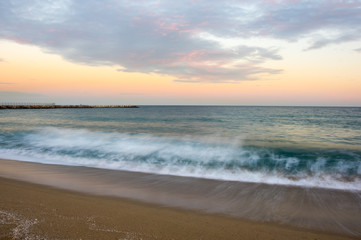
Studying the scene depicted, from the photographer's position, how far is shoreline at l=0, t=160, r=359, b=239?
10.4ft

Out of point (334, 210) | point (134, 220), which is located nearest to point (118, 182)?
point (134, 220)

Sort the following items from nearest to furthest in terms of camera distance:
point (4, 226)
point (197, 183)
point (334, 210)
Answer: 1. point (4, 226)
2. point (334, 210)
3. point (197, 183)

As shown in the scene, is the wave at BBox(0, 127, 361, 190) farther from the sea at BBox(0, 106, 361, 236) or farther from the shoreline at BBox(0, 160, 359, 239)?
the shoreline at BBox(0, 160, 359, 239)

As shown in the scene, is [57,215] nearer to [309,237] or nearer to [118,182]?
[118,182]

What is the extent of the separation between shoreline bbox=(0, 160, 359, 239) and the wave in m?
1.04

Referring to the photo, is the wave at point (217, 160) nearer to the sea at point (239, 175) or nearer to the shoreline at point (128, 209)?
the sea at point (239, 175)

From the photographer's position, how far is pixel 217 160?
348 inches

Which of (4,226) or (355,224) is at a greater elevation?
(4,226)

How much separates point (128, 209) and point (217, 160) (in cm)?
547

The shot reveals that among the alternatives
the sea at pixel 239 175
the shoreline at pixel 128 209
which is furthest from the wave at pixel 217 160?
the shoreline at pixel 128 209

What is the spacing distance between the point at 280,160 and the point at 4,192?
925 centimetres

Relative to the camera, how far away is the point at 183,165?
8.24 metres

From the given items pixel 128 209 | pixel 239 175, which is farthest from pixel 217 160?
pixel 128 209

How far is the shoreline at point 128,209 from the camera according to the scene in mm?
3165
